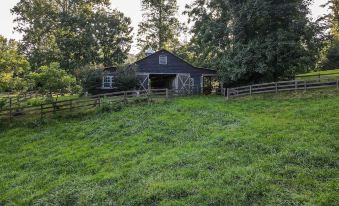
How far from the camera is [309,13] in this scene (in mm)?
23906

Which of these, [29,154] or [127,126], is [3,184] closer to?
[29,154]

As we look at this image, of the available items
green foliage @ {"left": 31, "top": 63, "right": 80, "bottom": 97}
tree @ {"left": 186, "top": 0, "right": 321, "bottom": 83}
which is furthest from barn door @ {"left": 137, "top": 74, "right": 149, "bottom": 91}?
green foliage @ {"left": 31, "top": 63, "right": 80, "bottom": 97}

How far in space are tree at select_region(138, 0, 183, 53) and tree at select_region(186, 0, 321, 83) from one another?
22.6 meters

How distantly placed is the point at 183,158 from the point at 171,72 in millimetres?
20199

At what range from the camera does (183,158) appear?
35.0 feet

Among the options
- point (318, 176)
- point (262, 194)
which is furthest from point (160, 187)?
point (318, 176)

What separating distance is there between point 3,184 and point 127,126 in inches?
258

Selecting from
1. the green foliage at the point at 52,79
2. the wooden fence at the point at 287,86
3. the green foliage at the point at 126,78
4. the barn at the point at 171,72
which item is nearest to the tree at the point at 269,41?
the wooden fence at the point at 287,86

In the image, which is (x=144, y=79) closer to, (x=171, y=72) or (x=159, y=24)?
(x=171, y=72)

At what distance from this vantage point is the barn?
29.1 metres

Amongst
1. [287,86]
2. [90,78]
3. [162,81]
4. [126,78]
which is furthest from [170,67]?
[287,86]

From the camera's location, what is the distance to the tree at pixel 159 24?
4766 cm

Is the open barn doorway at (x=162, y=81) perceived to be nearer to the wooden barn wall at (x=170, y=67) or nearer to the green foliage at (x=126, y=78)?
the wooden barn wall at (x=170, y=67)

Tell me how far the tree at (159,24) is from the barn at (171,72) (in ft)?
58.0
